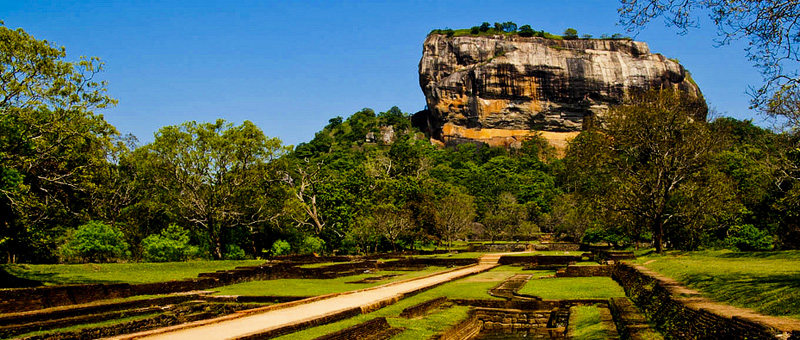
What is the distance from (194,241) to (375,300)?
26108mm

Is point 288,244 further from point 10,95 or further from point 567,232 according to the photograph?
point 567,232

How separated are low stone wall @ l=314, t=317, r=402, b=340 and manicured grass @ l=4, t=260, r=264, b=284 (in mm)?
11918

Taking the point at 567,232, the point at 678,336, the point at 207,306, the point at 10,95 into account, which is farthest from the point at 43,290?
the point at 567,232

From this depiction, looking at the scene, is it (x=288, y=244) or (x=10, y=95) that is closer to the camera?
(x=10, y=95)

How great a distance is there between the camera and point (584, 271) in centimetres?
2170

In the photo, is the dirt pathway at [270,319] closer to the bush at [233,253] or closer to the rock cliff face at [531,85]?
the bush at [233,253]

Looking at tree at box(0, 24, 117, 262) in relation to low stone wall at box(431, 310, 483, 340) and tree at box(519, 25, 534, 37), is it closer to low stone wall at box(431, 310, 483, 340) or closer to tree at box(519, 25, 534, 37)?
low stone wall at box(431, 310, 483, 340)

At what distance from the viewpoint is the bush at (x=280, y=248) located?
39062 mm

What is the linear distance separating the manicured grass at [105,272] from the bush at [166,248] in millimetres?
3134

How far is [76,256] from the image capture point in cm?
2766

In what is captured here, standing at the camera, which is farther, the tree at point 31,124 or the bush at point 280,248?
the bush at point 280,248

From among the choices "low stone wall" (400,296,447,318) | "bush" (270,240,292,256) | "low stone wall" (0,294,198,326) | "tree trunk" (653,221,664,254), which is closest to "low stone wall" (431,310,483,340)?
"low stone wall" (400,296,447,318)

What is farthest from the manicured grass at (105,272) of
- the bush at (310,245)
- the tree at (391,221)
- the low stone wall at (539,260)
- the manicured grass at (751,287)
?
the manicured grass at (751,287)

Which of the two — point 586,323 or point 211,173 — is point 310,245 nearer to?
point 211,173
